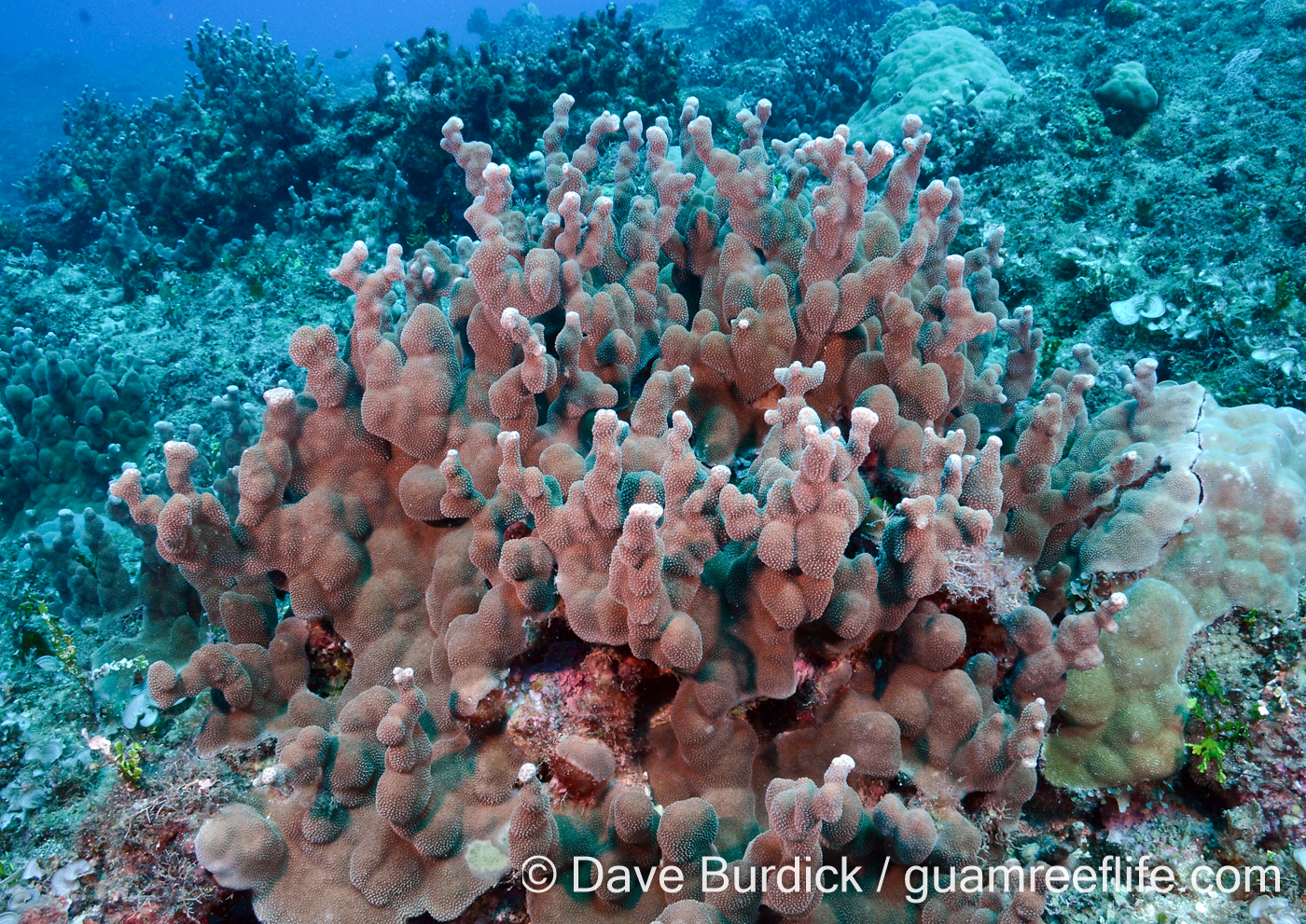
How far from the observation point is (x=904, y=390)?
3.02 metres

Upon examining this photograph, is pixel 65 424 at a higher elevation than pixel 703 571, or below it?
higher

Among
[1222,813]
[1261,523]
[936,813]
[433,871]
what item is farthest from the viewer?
[1261,523]

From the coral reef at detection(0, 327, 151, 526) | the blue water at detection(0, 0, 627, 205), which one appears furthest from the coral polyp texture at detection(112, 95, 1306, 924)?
the blue water at detection(0, 0, 627, 205)

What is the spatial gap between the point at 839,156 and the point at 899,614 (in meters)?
2.17

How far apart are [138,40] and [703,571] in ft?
329

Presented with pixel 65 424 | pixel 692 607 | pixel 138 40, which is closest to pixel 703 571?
pixel 692 607

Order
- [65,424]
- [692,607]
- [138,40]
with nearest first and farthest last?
[692,607] < [65,424] < [138,40]

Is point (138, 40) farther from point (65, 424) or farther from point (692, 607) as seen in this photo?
point (692, 607)

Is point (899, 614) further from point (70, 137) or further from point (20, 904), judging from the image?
point (70, 137)

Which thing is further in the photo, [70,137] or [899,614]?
[70,137]

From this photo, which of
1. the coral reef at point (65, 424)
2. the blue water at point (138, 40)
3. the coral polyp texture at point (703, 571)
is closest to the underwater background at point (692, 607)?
the coral polyp texture at point (703, 571)

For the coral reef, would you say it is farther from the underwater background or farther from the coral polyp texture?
the coral polyp texture

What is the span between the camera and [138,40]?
70.6m

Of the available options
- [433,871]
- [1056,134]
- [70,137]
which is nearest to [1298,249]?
[1056,134]
